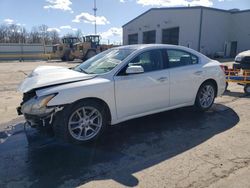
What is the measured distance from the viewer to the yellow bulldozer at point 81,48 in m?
27.2

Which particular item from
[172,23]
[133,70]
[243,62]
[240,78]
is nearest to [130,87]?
[133,70]

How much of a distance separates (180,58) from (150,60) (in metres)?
0.85

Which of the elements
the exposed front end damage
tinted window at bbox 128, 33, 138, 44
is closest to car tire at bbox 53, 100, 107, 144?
the exposed front end damage

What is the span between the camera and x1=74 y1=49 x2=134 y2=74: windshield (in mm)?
4715

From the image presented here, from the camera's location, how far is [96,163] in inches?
145

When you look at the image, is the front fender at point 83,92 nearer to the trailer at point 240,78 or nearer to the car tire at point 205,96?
the car tire at point 205,96

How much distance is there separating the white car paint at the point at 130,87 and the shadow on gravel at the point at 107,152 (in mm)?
419

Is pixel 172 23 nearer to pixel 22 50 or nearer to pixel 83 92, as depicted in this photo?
pixel 22 50

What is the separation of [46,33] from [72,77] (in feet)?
229

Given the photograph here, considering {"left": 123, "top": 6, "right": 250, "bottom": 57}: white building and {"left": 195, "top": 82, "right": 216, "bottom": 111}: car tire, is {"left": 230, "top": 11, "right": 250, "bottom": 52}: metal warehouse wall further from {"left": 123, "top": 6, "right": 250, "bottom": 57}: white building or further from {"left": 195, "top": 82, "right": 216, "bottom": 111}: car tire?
{"left": 195, "top": 82, "right": 216, "bottom": 111}: car tire

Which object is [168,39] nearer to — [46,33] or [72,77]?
[72,77]

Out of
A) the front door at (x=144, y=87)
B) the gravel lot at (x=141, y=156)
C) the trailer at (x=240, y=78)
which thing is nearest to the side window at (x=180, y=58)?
the front door at (x=144, y=87)

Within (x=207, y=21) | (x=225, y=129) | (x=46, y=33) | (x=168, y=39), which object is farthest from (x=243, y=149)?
(x=46, y=33)

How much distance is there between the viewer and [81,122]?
4.25 metres
